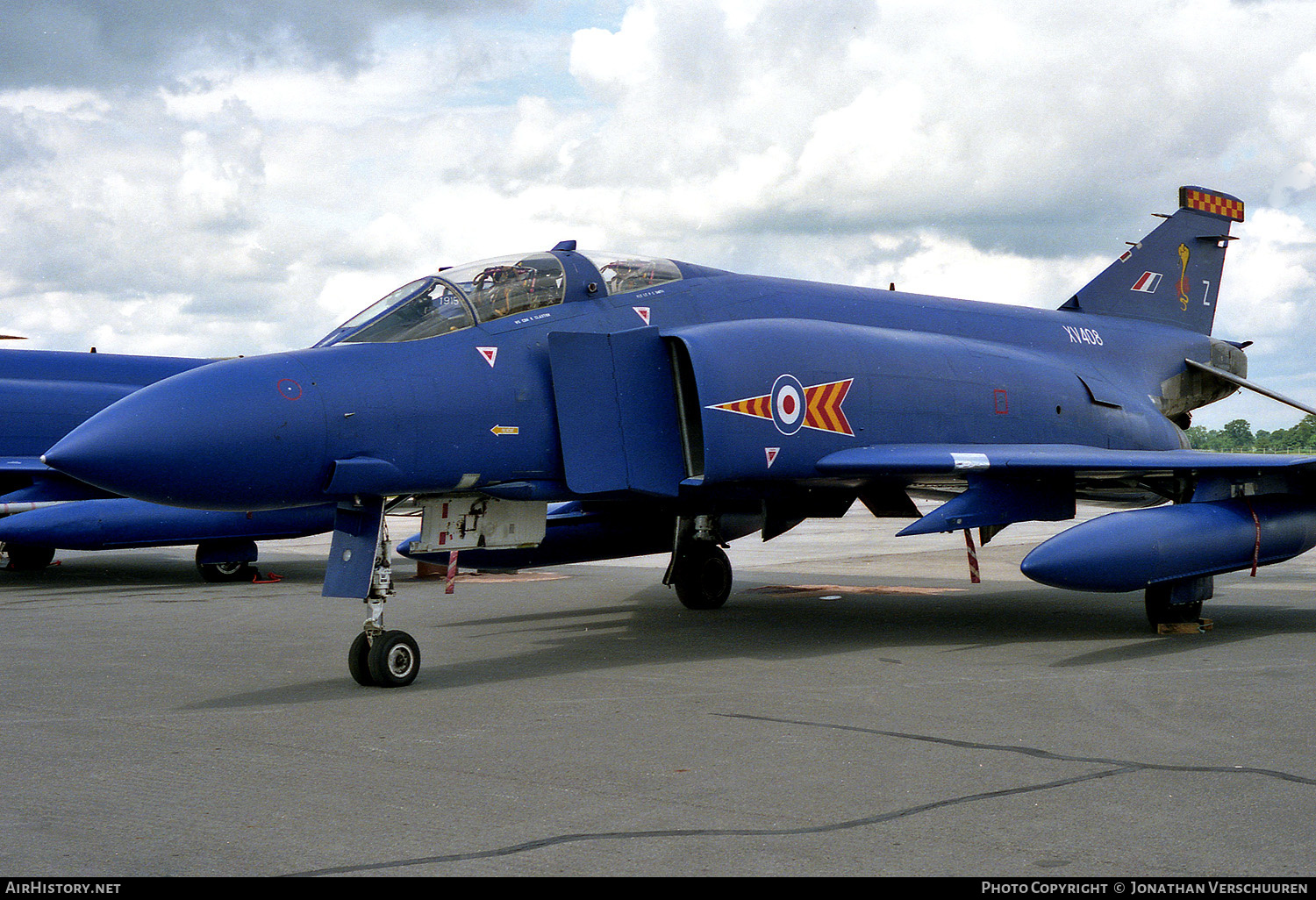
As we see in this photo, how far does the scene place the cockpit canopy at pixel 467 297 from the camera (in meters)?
8.50

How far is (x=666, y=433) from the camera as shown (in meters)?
9.32

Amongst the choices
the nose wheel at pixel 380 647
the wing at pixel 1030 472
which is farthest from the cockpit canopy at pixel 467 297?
the wing at pixel 1030 472

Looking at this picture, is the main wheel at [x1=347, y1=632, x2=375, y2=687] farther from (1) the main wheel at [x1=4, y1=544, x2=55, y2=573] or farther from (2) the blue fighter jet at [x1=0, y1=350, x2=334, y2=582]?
(1) the main wheel at [x1=4, y1=544, x2=55, y2=573]

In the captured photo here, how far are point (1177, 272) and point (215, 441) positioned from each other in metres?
11.9

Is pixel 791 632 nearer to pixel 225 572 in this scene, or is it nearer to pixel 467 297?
pixel 467 297

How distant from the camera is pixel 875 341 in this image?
10.6m

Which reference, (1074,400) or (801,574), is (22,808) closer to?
(1074,400)

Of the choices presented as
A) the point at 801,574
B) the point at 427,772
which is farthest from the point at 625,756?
the point at 801,574

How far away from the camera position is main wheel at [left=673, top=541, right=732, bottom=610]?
12906 mm

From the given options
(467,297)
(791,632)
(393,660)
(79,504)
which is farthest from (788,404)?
(79,504)

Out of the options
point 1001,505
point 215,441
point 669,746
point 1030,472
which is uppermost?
point 215,441

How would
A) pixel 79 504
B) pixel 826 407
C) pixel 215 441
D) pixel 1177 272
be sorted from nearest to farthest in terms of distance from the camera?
1. pixel 215 441
2. pixel 826 407
3. pixel 1177 272
4. pixel 79 504

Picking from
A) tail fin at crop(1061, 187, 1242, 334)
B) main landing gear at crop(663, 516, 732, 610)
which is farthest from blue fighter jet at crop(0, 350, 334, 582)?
tail fin at crop(1061, 187, 1242, 334)

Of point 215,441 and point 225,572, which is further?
point 225,572
